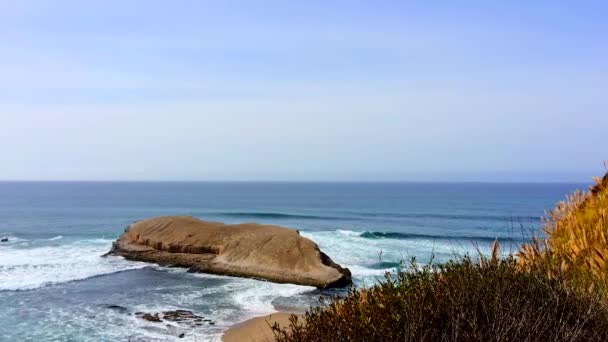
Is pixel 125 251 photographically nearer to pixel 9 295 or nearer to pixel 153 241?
pixel 153 241

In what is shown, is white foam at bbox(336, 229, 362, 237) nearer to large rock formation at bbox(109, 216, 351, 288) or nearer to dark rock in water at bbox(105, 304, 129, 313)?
large rock formation at bbox(109, 216, 351, 288)

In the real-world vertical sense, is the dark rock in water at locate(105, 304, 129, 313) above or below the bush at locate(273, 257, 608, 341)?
below

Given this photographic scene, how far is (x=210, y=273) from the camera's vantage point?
1159 inches

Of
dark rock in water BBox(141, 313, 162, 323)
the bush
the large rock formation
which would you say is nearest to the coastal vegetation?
the bush

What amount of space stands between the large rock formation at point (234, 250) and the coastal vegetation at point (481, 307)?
66.5ft

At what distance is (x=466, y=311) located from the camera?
13.6 ft

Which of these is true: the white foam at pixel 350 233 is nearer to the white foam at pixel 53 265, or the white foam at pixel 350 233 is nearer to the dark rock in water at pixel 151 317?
the white foam at pixel 53 265

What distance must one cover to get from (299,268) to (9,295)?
559 inches

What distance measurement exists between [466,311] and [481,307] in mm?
376

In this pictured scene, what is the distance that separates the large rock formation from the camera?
88.5ft

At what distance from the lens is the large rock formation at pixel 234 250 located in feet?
88.5

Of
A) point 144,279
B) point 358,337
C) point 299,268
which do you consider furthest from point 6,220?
point 358,337

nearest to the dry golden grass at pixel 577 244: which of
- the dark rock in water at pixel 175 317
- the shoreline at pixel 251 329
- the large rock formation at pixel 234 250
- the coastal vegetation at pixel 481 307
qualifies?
the coastal vegetation at pixel 481 307

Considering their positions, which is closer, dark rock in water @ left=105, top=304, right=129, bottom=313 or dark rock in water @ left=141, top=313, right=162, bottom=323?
dark rock in water @ left=141, top=313, right=162, bottom=323
